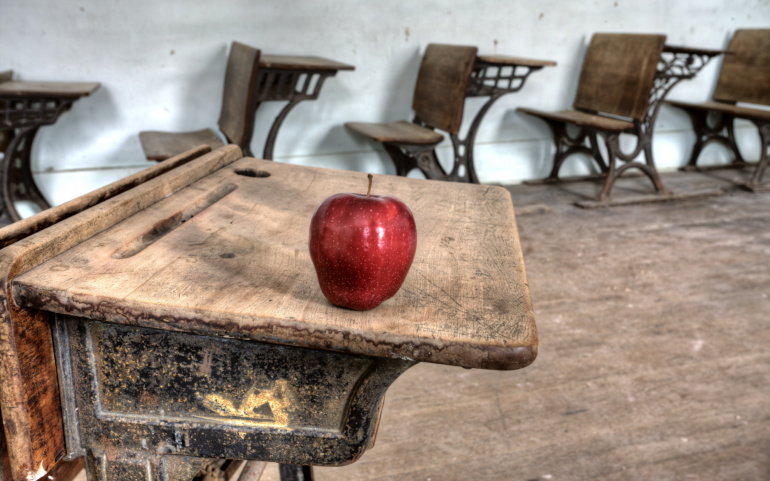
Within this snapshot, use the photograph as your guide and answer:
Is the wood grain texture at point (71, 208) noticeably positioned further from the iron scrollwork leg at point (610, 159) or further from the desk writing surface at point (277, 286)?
the iron scrollwork leg at point (610, 159)

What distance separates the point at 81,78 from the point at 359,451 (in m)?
3.33

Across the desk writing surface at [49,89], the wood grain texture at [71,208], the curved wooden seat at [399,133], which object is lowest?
the curved wooden seat at [399,133]

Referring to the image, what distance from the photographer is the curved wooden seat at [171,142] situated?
263cm

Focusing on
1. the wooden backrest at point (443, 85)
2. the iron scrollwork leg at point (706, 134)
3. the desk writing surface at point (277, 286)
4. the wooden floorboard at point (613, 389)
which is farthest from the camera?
the iron scrollwork leg at point (706, 134)

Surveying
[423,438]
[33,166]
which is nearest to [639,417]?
[423,438]

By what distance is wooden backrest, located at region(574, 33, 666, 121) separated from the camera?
3.62 meters

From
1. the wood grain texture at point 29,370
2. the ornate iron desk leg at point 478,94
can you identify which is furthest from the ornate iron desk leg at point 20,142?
the wood grain texture at point 29,370

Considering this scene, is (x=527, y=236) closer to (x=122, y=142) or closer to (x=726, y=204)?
(x=726, y=204)

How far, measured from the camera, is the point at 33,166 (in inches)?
133

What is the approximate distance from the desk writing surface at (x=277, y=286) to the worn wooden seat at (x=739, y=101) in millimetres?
4136

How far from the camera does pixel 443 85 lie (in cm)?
339

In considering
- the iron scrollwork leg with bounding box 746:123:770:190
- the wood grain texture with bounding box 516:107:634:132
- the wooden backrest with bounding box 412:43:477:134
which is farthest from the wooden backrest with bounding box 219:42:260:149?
the iron scrollwork leg with bounding box 746:123:770:190

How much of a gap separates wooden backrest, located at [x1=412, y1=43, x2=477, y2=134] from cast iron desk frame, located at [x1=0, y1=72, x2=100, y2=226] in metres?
1.78

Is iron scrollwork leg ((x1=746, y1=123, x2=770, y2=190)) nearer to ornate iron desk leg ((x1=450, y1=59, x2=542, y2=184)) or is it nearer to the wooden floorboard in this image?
the wooden floorboard
